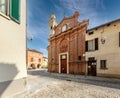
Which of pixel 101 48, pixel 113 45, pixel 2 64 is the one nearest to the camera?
pixel 2 64

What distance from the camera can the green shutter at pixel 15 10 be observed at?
669 cm

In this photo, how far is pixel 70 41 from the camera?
81.0 feet

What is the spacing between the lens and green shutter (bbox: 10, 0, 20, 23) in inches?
264

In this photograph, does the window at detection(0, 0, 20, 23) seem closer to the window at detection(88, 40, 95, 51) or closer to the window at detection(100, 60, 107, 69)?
the window at detection(100, 60, 107, 69)

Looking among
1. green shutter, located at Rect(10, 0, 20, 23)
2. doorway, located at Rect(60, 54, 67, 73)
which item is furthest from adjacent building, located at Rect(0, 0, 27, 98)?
doorway, located at Rect(60, 54, 67, 73)

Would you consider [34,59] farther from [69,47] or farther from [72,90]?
[72,90]

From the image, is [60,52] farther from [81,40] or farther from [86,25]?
[86,25]

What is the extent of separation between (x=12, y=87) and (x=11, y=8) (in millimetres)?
3418

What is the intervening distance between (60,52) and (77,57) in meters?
4.91

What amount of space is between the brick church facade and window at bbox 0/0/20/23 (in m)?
15.2

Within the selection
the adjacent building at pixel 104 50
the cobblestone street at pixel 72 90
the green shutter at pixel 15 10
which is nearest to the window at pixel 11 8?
the green shutter at pixel 15 10

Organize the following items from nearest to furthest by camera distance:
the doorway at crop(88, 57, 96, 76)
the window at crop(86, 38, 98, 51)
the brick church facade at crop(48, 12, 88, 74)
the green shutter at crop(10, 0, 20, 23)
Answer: the green shutter at crop(10, 0, 20, 23), the window at crop(86, 38, 98, 51), the doorway at crop(88, 57, 96, 76), the brick church facade at crop(48, 12, 88, 74)

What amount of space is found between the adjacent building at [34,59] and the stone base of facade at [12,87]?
51175 millimetres

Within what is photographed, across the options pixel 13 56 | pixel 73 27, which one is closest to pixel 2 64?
pixel 13 56
